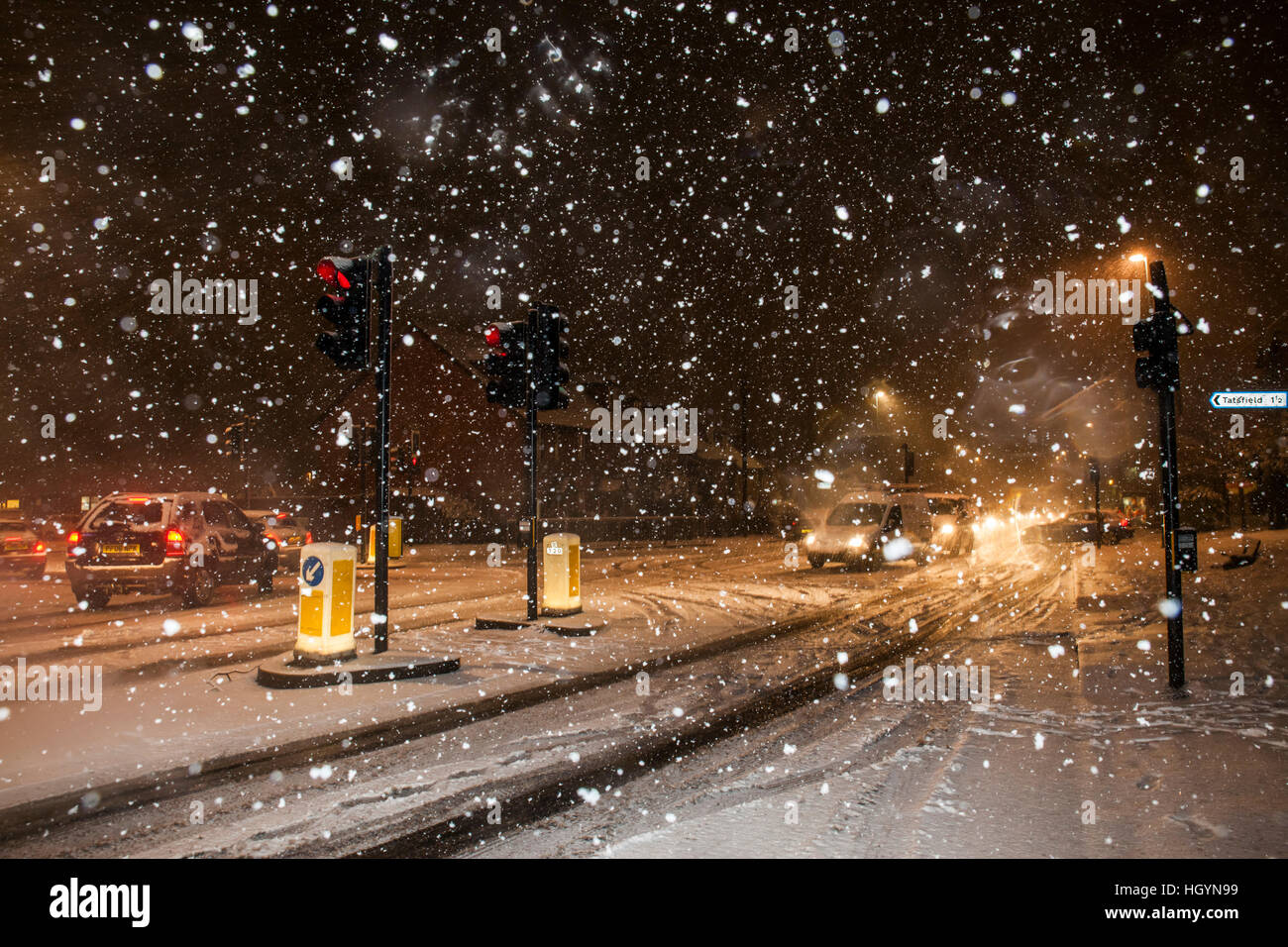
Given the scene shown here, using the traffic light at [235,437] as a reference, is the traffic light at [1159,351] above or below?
below

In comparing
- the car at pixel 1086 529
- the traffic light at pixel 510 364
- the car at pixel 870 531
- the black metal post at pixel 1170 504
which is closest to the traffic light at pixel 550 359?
the traffic light at pixel 510 364

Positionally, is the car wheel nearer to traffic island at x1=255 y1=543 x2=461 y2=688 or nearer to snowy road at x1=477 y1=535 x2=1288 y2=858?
traffic island at x1=255 y1=543 x2=461 y2=688

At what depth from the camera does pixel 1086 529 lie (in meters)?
32.2

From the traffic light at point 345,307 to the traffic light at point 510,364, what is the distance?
7.53 ft

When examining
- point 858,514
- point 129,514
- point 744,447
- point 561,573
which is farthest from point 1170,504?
point 744,447

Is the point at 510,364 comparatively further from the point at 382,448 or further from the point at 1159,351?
the point at 1159,351

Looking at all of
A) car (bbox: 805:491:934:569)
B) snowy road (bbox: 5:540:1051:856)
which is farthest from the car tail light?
car (bbox: 805:491:934:569)

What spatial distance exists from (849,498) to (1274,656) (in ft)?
43.7

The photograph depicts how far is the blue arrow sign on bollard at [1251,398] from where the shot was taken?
627 centimetres

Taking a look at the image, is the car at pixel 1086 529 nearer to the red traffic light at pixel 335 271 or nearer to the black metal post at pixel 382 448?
the black metal post at pixel 382 448

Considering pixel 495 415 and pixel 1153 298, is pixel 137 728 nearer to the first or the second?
pixel 1153 298

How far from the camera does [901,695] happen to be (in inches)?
256

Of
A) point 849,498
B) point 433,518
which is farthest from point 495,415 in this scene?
point 849,498
